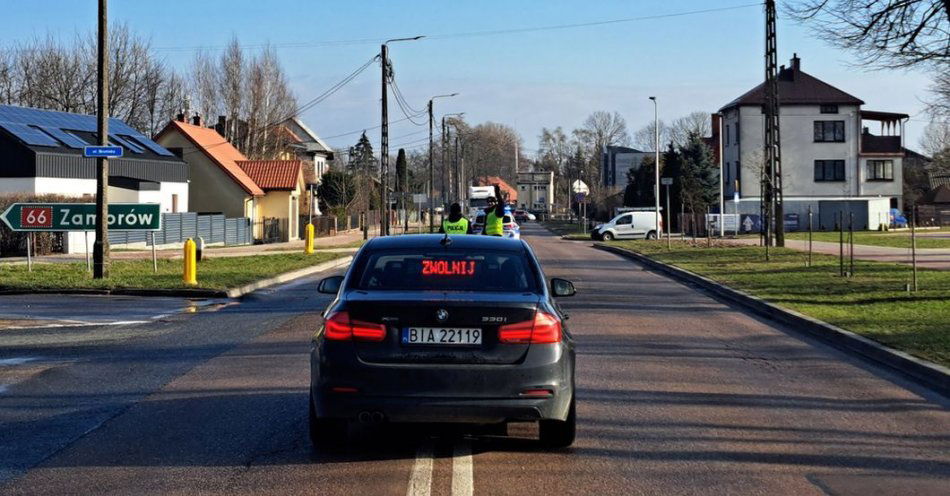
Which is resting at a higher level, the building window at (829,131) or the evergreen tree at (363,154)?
the evergreen tree at (363,154)

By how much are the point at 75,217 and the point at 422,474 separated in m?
19.2

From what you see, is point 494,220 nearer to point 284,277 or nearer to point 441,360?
point 284,277

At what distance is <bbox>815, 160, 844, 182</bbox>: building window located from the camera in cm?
6744

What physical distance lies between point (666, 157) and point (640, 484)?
A: 220 ft

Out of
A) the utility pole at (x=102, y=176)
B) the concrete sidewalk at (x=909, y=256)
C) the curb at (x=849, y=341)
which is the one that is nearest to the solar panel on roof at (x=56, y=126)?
the utility pole at (x=102, y=176)

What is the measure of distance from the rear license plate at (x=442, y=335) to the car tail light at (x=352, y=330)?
0.16m

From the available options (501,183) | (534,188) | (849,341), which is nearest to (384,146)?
(849,341)

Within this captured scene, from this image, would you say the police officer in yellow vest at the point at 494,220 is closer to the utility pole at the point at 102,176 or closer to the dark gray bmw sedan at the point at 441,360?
the utility pole at the point at 102,176

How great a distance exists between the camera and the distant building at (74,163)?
37.5m

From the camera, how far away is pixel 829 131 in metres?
67.6

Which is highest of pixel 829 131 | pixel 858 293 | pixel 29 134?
pixel 829 131

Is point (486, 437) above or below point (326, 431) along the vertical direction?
below

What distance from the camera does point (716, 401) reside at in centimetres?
895

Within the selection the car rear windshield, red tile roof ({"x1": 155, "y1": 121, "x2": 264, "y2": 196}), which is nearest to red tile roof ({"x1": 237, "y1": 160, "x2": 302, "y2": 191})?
red tile roof ({"x1": 155, "y1": 121, "x2": 264, "y2": 196})
